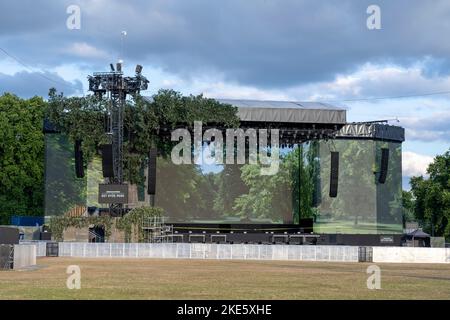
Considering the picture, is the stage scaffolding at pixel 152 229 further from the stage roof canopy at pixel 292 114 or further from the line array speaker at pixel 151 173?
the stage roof canopy at pixel 292 114

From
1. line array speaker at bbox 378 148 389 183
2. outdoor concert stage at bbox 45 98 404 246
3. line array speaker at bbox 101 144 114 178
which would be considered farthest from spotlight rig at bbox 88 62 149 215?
line array speaker at bbox 378 148 389 183

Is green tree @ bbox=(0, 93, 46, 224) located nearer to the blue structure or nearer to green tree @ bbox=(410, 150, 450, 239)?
the blue structure

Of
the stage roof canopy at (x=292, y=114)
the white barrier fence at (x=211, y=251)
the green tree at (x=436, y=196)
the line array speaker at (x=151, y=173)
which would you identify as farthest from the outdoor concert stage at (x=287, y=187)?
the white barrier fence at (x=211, y=251)

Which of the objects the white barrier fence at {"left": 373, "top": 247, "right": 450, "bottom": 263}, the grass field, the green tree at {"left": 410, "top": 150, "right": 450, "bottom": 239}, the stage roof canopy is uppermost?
the stage roof canopy

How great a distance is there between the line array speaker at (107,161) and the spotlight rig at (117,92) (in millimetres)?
372

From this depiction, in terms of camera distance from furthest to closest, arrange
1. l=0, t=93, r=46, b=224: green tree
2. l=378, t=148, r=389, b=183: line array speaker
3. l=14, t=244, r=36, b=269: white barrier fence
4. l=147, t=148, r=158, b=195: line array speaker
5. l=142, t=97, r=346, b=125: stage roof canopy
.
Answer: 1. l=0, t=93, r=46, b=224: green tree
2. l=378, t=148, r=389, b=183: line array speaker
3. l=142, t=97, r=346, b=125: stage roof canopy
4. l=147, t=148, r=158, b=195: line array speaker
5. l=14, t=244, r=36, b=269: white barrier fence

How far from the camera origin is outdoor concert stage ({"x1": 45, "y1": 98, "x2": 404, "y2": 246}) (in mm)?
50469

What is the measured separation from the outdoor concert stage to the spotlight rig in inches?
188

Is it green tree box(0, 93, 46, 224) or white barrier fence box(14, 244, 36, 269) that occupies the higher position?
green tree box(0, 93, 46, 224)

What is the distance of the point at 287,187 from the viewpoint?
57000 mm

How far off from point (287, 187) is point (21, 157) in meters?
23.9

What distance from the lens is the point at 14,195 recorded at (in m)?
64.2
